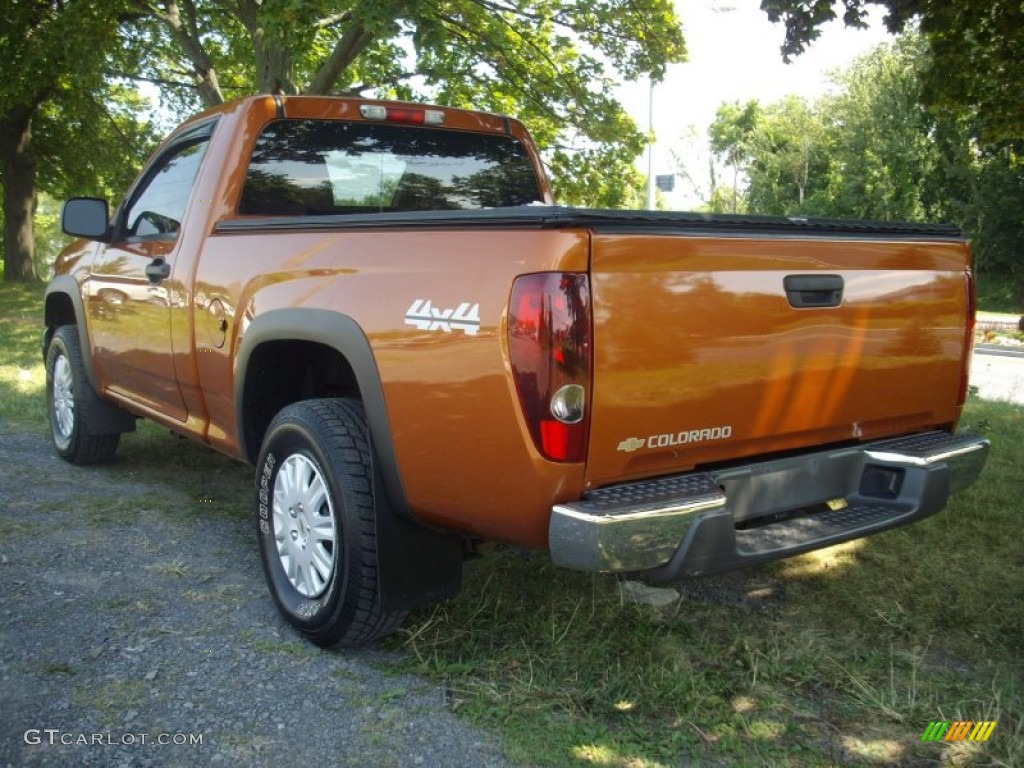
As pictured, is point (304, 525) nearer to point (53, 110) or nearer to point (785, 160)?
point (53, 110)

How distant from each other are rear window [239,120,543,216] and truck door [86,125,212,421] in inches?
17.2

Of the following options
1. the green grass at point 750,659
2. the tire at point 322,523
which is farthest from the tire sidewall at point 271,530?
the green grass at point 750,659

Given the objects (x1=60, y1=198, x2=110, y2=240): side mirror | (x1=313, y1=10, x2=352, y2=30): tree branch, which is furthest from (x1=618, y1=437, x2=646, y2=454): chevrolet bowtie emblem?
(x1=313, y1=10, x2=352, y2=30): tree branch

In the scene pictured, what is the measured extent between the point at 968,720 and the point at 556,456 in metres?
1.49

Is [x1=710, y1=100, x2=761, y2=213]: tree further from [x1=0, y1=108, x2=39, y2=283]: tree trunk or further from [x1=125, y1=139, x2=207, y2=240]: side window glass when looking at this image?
[x1=125, y1=139, x2=207, y2=240]: side window glass

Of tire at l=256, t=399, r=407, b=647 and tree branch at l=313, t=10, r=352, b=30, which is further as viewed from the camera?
tree branch at l=313, t=10, r=352, b=30

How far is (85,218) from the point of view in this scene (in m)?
4.61

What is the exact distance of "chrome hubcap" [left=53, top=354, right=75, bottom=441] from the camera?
5377 mm

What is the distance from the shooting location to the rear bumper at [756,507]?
Answer: 7.61 ft

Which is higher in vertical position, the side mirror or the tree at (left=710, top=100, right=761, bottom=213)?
the tree at (left=710, top=100, right=761, bottom=213)

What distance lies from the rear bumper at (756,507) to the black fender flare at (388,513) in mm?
651

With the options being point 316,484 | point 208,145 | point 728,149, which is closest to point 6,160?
point 208,145

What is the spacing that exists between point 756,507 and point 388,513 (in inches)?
44.4

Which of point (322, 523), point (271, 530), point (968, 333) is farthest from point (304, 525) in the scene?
point (968, 333)
